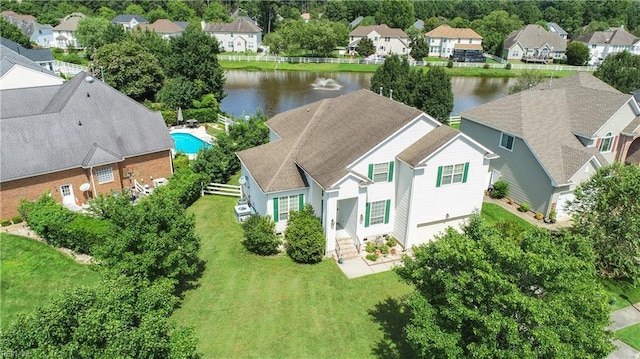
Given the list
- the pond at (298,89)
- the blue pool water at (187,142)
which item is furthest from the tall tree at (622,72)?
the blue pool water at (187,142)

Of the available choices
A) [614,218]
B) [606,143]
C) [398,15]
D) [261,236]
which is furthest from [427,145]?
[398,15]

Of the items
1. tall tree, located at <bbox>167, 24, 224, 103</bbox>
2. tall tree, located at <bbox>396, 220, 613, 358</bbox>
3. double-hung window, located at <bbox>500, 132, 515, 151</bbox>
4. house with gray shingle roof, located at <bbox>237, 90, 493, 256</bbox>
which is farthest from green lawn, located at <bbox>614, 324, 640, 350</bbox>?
tall tree, located at <bbox>167, 24, 224, 103</bbox>

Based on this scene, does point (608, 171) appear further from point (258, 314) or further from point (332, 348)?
point (258, 314)

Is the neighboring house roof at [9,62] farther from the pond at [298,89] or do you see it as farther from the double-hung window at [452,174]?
the double-hung window at [452,174]

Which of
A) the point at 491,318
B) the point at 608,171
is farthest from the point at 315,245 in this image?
the point at 608,171

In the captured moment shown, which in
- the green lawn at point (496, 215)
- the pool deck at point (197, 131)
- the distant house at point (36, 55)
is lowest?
the green lawn at point (496, 215)

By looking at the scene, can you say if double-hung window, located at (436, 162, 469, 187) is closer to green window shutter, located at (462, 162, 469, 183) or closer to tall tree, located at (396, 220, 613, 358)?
green window shutter, located at (462, 162, 469, 183)
